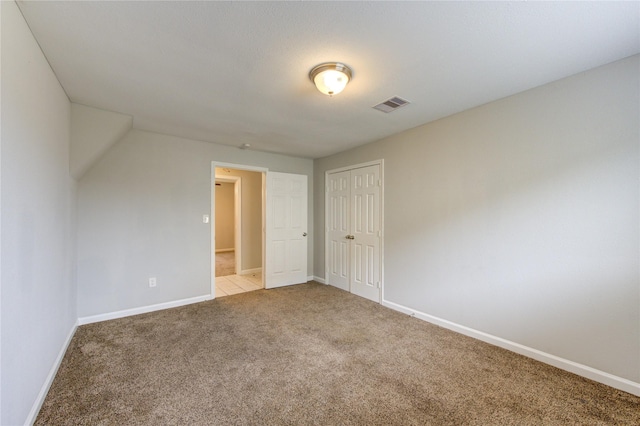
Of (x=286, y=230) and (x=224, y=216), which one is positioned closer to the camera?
(x=286, y=230)

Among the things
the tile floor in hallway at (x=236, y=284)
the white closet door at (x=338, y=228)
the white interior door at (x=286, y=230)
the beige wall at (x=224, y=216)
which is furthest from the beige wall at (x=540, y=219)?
the beige wall at (x=224, y=216)

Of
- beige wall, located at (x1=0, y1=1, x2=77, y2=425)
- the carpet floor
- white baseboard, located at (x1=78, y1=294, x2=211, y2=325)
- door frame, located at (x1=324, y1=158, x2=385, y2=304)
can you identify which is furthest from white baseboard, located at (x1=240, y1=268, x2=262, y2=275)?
beige wall, located at (x1=0, y1=1, x2=77, y2=425)

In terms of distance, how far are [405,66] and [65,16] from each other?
7.16 feet

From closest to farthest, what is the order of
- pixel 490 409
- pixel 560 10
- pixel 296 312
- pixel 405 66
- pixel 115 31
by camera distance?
pixel 560 10 < pixel 115 31 < pixel 490 409 < pixel 405 66 < pixel 296 312

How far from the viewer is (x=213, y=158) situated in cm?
396

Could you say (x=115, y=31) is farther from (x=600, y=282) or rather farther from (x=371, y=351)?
(x=600, y=282)

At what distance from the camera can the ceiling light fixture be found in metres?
1.92

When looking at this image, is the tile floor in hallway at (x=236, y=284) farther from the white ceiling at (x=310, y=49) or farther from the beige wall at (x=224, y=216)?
the beige wall at (x=224, y=216)

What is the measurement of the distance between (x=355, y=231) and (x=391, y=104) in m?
2.14

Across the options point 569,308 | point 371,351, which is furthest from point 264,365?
point 569,308

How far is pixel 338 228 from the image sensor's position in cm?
456

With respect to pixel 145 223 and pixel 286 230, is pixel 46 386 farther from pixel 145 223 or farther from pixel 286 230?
pixel 286 230

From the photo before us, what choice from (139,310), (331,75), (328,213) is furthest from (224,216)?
(331,75)

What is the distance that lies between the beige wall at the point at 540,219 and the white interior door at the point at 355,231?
1.99 feet
